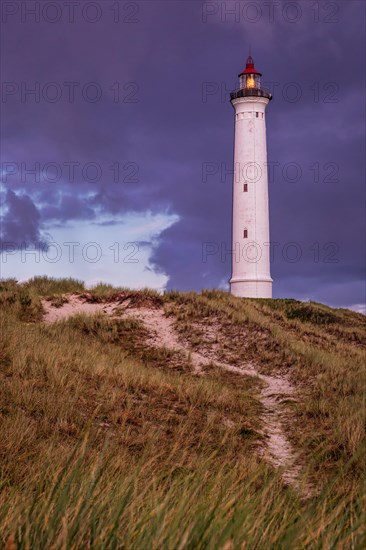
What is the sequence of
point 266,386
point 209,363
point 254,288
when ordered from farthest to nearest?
point 254,288 → point 209,363 → point 266,386

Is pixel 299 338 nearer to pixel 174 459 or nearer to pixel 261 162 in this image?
pixel 174 459

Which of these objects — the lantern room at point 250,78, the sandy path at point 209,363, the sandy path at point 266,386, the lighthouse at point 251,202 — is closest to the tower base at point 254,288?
the lighthouse at point 251,202

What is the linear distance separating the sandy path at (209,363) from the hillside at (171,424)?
59 millimetres

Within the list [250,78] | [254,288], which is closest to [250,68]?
[250,78]

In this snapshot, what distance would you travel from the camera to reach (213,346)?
19.4 meters

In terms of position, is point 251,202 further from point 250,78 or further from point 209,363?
point 209,363

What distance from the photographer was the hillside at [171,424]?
256cm

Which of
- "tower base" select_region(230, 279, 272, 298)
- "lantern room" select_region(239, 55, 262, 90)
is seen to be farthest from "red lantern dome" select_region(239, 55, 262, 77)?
"tower base" select_region(230, 279, 272, 298)

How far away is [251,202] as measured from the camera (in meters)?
41.5

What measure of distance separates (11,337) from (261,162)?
30578 mm

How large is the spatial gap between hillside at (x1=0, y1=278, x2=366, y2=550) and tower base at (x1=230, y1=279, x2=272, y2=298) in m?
14.9

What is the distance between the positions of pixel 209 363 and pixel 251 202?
25.1 meters

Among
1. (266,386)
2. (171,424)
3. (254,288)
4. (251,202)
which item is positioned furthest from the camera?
(251,202)

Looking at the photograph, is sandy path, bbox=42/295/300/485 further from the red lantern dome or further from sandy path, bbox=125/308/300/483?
the red lantern dome
